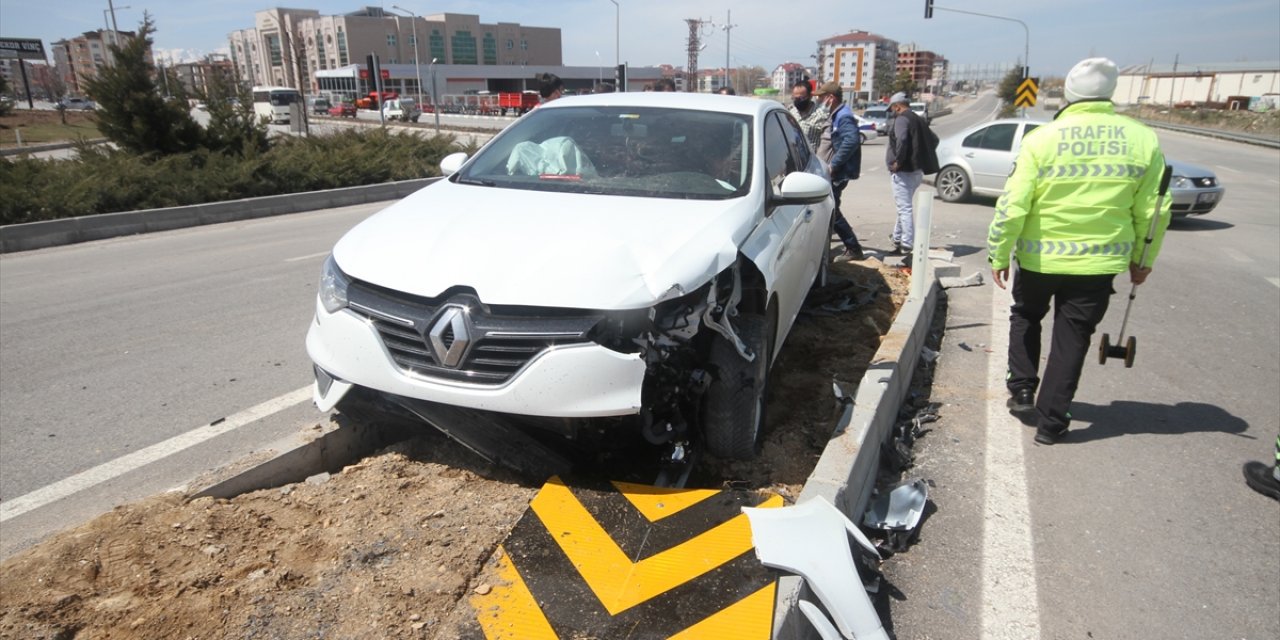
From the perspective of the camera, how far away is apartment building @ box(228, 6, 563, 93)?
111m

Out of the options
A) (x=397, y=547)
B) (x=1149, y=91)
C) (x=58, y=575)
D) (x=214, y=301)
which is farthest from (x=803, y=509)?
(x=1149, y=91)

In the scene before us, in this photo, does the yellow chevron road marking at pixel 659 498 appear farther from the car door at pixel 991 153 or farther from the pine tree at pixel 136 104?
the pine tree at pixel 136 104

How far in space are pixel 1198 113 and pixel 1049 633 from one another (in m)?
67.5

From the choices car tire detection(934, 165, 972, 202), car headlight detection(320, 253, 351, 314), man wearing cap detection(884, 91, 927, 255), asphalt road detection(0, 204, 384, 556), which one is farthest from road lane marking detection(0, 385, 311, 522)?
car tire detection(934, 165, 972, 202)

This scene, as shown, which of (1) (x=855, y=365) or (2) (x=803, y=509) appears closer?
(2) (x=803, y=509)

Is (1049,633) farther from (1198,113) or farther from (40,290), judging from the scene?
(1198,113)

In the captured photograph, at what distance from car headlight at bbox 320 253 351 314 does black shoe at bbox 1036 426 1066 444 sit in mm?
3719

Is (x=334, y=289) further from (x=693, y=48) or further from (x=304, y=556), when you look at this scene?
(x=693, y=48)

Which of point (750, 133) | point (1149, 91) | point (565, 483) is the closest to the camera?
point (565, 483)

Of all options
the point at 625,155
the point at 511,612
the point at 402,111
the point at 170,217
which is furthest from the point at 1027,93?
the point at 511,612

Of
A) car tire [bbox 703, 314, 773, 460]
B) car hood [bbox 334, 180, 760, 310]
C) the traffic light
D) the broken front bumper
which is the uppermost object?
the traffic light

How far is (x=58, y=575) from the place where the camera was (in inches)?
106

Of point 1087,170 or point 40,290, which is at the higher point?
point 1087,170

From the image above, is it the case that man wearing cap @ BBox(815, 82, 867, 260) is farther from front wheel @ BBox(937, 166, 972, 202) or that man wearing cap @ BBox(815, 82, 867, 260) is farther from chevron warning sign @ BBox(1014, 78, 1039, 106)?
chevron warning sign @ BBox(1014, 78, 1039, 106)
